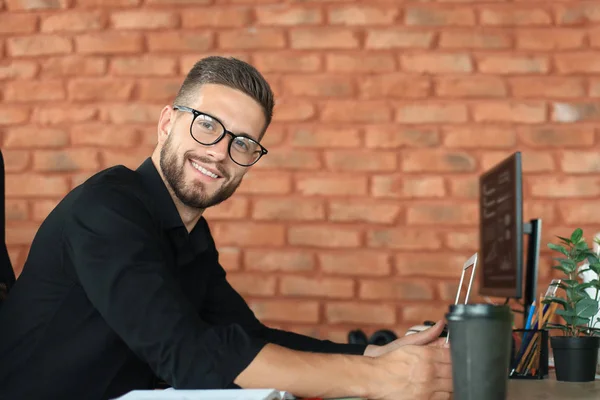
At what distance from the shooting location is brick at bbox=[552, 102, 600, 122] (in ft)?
7.41

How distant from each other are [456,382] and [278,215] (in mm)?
1490

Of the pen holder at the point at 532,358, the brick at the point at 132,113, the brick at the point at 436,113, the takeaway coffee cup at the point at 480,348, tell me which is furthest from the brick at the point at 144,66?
the takeaway coffee cup at the point at 480,348

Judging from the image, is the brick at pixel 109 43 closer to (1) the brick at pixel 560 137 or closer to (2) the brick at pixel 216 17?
(2) the brick at pixel 216 17

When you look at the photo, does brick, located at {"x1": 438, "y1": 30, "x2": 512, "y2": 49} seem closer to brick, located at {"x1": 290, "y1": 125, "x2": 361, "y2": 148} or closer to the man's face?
brick, located at {"x1": 290, "y1": 125, "x2": 361, "y2": 148}

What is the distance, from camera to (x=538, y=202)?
2248 millimetres

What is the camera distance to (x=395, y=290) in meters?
2.26

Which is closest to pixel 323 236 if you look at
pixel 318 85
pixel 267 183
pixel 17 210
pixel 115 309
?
pixel 267 183

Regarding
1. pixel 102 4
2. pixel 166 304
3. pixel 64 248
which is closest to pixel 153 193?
pixel 64 248

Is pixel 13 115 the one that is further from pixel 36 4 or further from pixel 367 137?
pixel 367 137

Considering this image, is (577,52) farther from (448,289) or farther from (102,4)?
(102,4)

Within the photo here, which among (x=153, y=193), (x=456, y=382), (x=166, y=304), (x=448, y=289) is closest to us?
(x=456, y=382)

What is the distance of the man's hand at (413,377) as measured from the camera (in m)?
1.04

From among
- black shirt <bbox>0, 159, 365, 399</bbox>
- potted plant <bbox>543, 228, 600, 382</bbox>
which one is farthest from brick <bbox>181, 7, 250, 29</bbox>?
potted plant <bbox>543, 228, 600, 382</bbox>

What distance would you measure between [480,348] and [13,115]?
2.01 m
